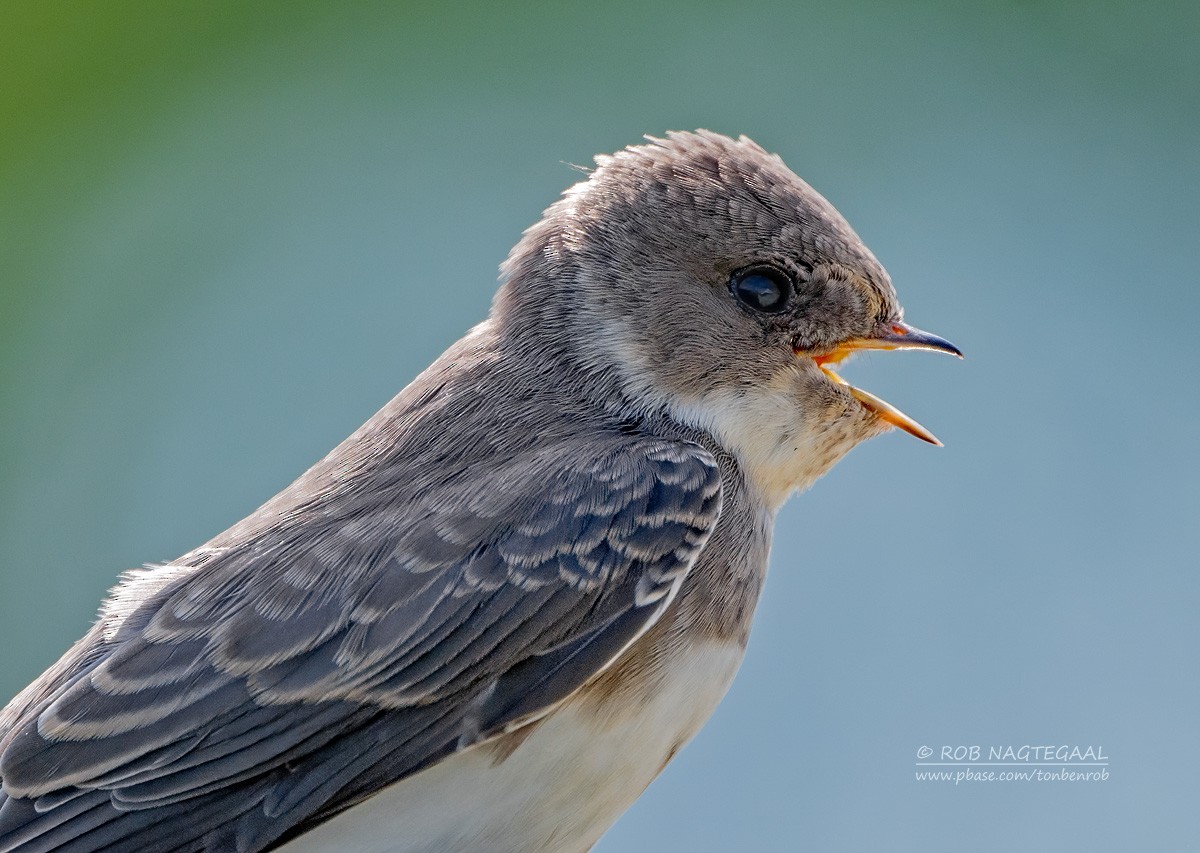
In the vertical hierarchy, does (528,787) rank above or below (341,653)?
below

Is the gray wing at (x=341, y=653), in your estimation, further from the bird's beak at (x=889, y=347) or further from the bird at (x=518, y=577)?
the bird's beak at (x=889, y=347)

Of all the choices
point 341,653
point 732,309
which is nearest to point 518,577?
point 341,653

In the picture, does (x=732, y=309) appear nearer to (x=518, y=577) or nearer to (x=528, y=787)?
(x=518, y=577)

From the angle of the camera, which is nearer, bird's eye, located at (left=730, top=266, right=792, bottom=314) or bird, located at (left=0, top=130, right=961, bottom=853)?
bird, located at (left=0, top=130, right=961, bottom=853)

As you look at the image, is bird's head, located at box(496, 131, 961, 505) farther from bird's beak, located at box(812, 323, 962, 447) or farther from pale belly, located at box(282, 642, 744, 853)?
pale belly, located at box(282, 642, 744, 853)

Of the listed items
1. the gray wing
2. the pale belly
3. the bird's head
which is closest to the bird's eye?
the bird's head

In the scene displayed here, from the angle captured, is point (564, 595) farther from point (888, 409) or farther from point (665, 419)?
point (888, 409)

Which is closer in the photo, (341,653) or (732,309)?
(341,653)
